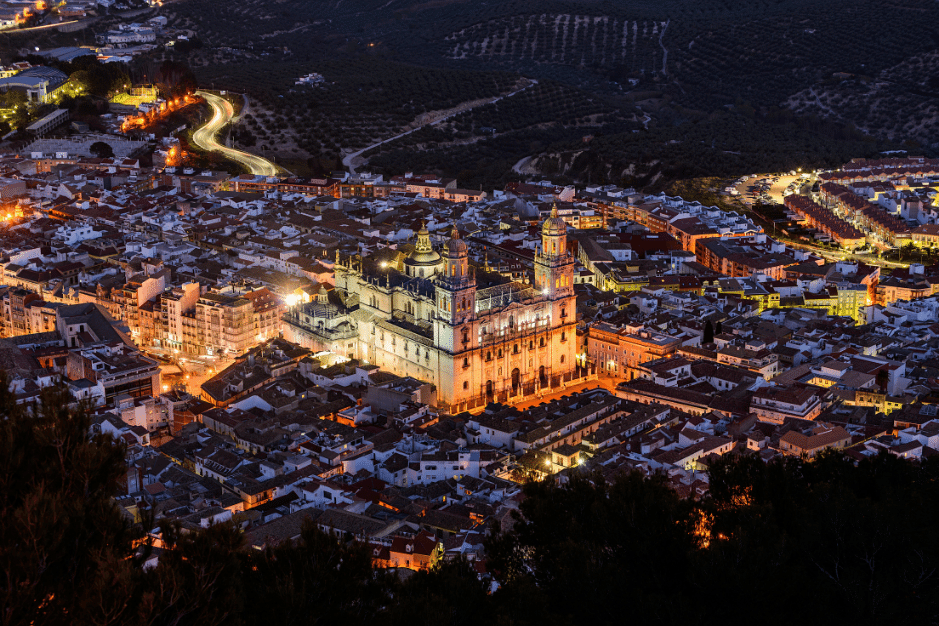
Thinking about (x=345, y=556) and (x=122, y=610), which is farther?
(x=345, y=556)

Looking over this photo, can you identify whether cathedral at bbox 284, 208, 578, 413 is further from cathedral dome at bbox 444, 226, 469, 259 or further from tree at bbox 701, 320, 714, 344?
tree at bbox 701, 320, 714, 344

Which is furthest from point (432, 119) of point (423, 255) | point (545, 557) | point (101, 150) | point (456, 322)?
point (545, 557)

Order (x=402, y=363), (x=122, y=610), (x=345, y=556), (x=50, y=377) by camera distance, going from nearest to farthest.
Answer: (x=122, y=610) → (x=345, y=556) → (x=50, y=377) → (x=402, y=363)

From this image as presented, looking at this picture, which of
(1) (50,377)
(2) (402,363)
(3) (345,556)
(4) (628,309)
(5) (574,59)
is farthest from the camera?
(5) (574,59)

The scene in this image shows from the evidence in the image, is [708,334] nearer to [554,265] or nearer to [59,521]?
[554,265]

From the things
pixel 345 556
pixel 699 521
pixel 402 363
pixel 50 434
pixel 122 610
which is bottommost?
pixel 402 363

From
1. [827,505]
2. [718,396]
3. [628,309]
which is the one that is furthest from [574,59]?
[827,505]

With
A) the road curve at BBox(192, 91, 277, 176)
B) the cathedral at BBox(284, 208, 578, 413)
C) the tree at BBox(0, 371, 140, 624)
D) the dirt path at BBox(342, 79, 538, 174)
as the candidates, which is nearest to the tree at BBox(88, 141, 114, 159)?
the road curve at BBox(192, 91, 277, 176)

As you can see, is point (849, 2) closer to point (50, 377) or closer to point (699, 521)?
point (50, 377)

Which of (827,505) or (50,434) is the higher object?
(50,434)
